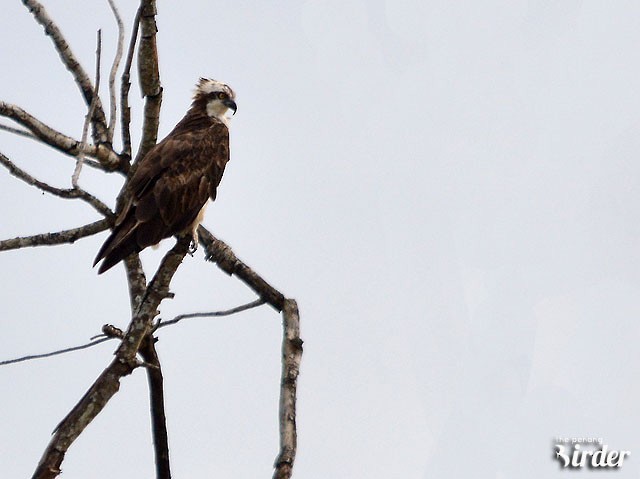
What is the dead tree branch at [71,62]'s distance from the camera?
7.27 m

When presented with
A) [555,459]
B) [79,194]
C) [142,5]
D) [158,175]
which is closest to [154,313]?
[79,194]

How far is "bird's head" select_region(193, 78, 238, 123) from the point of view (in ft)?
38.9

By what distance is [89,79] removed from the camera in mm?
7613

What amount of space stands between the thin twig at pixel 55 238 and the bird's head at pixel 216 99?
501 cm

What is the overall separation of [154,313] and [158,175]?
3.45 m

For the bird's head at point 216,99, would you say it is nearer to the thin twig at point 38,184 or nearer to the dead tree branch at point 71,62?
the dead tree branch at point 71,62

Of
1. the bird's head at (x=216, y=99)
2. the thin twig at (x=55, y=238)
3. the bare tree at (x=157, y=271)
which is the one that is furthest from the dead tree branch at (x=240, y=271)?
the bird's head at (x=216, y=99)

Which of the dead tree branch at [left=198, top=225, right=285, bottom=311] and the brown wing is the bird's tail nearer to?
the brown wing

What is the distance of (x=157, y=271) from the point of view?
21.8 ft

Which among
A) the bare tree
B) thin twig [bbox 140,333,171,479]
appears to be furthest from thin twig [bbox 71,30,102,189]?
thin twig [bbox 140,333,171,479]

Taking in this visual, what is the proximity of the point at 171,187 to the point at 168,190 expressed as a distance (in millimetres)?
86

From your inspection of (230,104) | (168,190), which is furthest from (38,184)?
(230,104)

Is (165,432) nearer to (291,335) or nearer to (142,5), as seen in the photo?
(291,335)

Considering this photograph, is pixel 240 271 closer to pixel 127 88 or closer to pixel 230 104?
pixel 127 88
